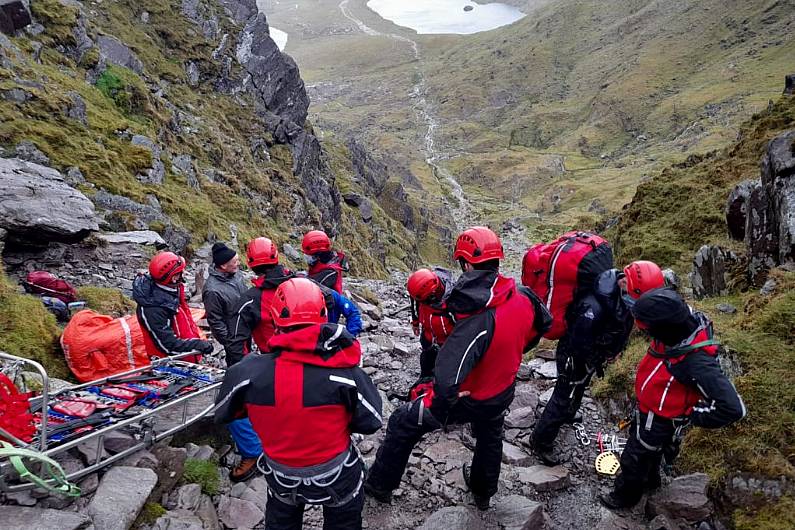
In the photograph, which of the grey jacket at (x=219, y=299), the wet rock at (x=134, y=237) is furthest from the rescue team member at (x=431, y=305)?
the wet rock at (x=134, y=237)

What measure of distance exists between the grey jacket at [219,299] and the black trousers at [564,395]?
16.3 ft

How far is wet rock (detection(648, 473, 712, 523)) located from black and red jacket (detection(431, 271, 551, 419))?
235 cm

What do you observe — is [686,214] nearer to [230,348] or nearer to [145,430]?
[230,348]

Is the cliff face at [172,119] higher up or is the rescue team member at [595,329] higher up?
the cliff face at [172,119]

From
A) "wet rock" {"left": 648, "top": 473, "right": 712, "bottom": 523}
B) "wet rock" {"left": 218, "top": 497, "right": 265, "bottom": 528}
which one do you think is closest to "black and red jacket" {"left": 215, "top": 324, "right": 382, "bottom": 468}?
"wet rock" {"left": 218, "top": 497, "right": 265, "bottom": 528}

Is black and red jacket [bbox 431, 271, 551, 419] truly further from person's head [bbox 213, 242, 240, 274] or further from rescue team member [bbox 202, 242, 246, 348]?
person's head [bbox 213, 242, 240, 274]

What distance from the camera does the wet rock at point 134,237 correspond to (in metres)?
13.0

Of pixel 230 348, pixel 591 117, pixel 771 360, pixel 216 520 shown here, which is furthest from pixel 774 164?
pixel 591 117

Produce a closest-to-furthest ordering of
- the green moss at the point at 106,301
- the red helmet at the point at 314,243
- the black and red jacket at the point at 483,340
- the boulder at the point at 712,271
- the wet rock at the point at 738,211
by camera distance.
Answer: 1. the black and red jacket at the point at 483,340
2. the red helmet at the point at 314,243
3. the green moss at the point at 106,301
4. the boulder at the point at 712,271
5. the wet rock at the point at 738,211

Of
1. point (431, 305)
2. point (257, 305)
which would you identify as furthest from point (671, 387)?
point (257, 305)

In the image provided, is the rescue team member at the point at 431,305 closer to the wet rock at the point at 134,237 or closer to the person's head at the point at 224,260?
the person's head at the point at 224,260

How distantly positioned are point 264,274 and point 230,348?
110 centimetres

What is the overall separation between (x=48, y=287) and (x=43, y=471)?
581cm

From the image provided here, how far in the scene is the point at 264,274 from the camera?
22.1 ft
